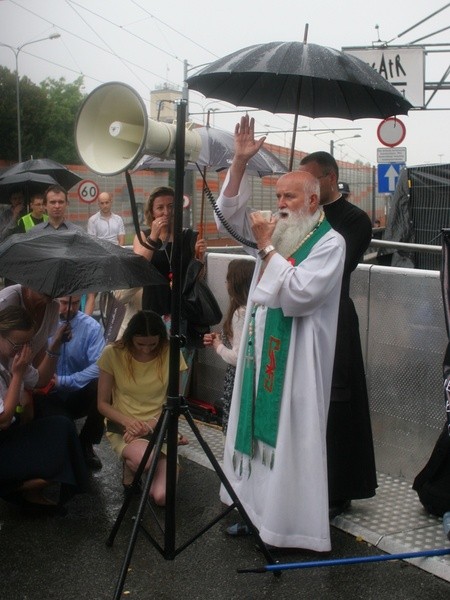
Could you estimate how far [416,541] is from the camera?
159 inches

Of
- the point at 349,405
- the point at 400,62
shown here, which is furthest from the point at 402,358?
the point at 400,62

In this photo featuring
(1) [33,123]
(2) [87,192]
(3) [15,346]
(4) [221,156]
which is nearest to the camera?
(3) [15,346]

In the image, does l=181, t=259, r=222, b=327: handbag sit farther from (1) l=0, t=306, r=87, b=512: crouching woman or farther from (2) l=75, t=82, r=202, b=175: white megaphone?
(2) l=75, t=82, r=202, b=175: white megaphone

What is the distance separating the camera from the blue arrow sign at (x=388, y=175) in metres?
15.8

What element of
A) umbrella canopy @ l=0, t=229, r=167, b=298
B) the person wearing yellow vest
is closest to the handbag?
umbrella canopy @ l=0, t=229, r=167, b=298

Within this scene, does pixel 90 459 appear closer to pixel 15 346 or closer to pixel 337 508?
pixel 15 346

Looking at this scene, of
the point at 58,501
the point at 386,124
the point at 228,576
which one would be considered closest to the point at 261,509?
the point at 228,576

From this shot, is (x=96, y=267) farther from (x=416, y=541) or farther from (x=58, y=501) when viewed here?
(x=416, y=541)

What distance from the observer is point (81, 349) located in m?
5.34

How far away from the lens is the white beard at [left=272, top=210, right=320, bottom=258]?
12.7ft

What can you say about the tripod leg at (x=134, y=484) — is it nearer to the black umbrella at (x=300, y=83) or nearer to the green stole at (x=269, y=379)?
the green stole at (x=269, y=379)

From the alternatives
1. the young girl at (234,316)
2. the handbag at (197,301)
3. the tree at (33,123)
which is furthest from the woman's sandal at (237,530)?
the tree at (33,123)

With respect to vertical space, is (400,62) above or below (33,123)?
below

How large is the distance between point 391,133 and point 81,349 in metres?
11.2
